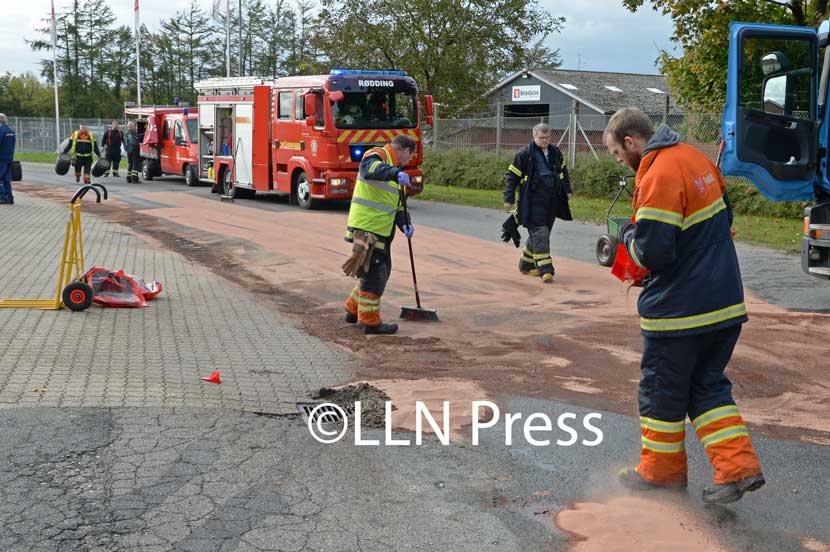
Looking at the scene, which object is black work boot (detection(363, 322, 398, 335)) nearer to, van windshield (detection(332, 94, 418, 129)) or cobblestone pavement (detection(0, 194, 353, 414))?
cobblestone pavement (detection(0, 194, 353, 414))

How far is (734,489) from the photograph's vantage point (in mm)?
4289

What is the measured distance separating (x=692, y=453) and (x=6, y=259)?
10076 millimetres

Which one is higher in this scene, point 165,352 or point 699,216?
point 699,216

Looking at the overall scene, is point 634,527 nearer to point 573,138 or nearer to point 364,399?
point 364,399

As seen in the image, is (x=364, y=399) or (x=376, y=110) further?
(x=376, y=110)

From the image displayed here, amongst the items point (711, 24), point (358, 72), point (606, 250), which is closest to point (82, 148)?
point (358, 72)

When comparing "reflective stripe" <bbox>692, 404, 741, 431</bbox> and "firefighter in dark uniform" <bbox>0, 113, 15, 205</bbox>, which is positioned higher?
"firefighter in dark uniform" <bbox>0, 113, 15, 205</bbox>

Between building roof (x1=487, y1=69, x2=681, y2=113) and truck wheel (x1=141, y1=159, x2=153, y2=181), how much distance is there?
58.4 feet

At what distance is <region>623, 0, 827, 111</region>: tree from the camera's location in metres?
19.2

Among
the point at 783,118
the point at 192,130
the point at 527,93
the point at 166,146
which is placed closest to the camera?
the point at 783,118

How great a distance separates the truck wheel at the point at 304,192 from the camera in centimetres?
2052

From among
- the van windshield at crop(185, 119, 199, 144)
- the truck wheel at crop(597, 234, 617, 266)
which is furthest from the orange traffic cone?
the van windshield at crop(185, 119, 199, 144)

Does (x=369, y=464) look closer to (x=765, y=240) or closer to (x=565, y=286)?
(x=565, y=286)

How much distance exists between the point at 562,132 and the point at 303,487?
2278 cm
